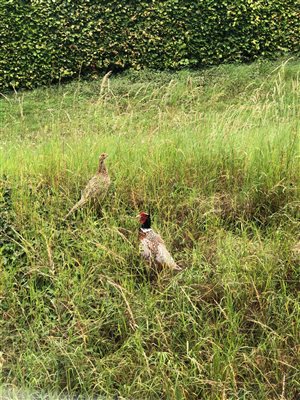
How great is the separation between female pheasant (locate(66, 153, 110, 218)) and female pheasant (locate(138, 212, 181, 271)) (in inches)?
24.6

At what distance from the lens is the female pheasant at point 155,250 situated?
3.52 metres

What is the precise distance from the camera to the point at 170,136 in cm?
481

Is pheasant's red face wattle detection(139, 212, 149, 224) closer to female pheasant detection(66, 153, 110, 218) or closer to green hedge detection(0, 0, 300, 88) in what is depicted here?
female pheasant detection(66, 153, 110, 218)

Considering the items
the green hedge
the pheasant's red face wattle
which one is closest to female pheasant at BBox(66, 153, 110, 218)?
the pheasant's red face wattle

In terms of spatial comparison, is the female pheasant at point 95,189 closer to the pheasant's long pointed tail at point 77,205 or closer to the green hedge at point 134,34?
the pheasant's long pointed tail at point 77,205

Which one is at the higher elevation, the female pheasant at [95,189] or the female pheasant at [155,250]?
the female pheasant at [95,189]

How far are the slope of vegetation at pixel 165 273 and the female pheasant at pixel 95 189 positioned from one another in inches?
3.7

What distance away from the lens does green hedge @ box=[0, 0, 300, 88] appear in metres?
9.24

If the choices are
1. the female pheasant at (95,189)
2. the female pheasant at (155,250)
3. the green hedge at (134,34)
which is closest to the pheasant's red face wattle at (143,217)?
the female pheasant at (155,250)

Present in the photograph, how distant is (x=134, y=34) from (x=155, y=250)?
22.0 ft

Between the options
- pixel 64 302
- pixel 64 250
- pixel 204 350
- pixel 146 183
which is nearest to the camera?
pixel 204 350

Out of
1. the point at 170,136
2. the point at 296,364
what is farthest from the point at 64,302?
the point at 170,136

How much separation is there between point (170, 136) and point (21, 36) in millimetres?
5510

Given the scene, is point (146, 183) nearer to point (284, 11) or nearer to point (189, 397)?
point (189, 397)
